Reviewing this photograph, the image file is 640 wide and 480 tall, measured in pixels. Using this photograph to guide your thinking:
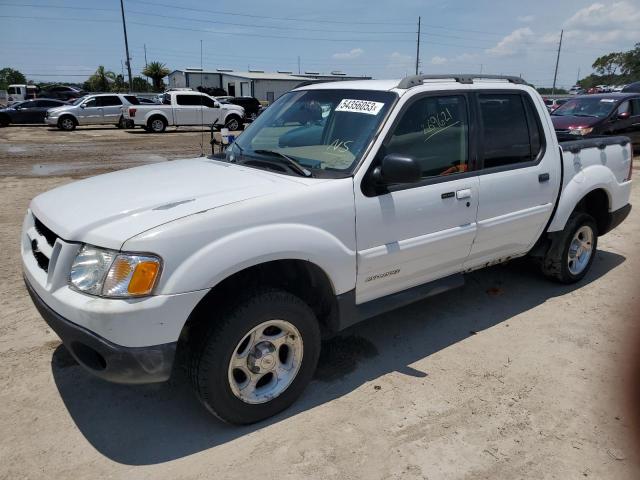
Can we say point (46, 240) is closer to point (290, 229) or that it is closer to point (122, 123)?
point (290, 229)

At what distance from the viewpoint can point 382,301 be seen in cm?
339

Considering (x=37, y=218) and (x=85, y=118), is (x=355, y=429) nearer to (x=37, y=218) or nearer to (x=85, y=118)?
(x=37, y=218)

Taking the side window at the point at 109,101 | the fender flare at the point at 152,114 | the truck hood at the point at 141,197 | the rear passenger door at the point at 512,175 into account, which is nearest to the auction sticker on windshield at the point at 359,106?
the truck hood at the point at 141,197

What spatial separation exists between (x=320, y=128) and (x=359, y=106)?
0.33 metres

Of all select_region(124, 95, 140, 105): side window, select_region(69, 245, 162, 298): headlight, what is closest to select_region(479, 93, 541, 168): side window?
select_region(69, 245, 162, 298): headlight

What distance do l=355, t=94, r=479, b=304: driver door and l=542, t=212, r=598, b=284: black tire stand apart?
1409 millimetres

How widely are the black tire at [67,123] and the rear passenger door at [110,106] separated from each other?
136 centimetres

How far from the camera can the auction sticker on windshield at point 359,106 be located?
3289 millimetres

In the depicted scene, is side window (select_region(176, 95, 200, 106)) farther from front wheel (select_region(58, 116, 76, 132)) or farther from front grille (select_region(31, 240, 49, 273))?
front grille (select_region(31, 240, 49, 273))

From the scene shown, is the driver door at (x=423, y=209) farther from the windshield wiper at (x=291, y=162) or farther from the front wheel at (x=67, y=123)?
the front wheel at (x=67, y=123)

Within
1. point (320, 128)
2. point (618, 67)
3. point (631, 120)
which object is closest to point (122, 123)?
point (631, 120)

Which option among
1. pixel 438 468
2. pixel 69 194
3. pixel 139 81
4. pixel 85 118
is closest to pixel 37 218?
pixel 69 194

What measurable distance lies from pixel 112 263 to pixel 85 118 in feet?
78.0

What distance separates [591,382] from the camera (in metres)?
3.37
